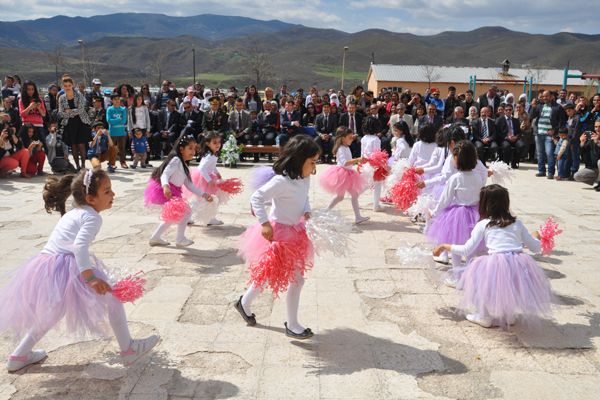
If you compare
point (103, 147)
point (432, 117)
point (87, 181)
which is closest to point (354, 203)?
point (87, 181)

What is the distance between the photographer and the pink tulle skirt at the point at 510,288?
4277mm

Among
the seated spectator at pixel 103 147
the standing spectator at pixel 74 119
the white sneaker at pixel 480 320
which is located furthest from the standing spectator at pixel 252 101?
the white sneaker at pixel 480 320

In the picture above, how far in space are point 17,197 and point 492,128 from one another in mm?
11400

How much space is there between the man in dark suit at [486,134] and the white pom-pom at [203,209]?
8.92 m

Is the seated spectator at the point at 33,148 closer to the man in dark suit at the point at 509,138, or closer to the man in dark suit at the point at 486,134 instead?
the man in dark suit at the point at 486,134

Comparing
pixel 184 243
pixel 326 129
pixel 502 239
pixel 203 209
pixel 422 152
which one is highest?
pixel 326 129

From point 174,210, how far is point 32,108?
747 centimetres

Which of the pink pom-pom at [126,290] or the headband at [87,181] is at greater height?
the headband at [87,181]

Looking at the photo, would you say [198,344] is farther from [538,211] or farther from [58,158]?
[58,158]

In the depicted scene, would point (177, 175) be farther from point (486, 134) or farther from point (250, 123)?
point (486, 134)

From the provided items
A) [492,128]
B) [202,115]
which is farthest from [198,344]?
[492,128]

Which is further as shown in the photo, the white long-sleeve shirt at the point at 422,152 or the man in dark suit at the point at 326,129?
the man in dark suit at the point at 326,129

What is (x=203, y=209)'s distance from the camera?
7.54 m

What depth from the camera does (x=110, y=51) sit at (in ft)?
628
